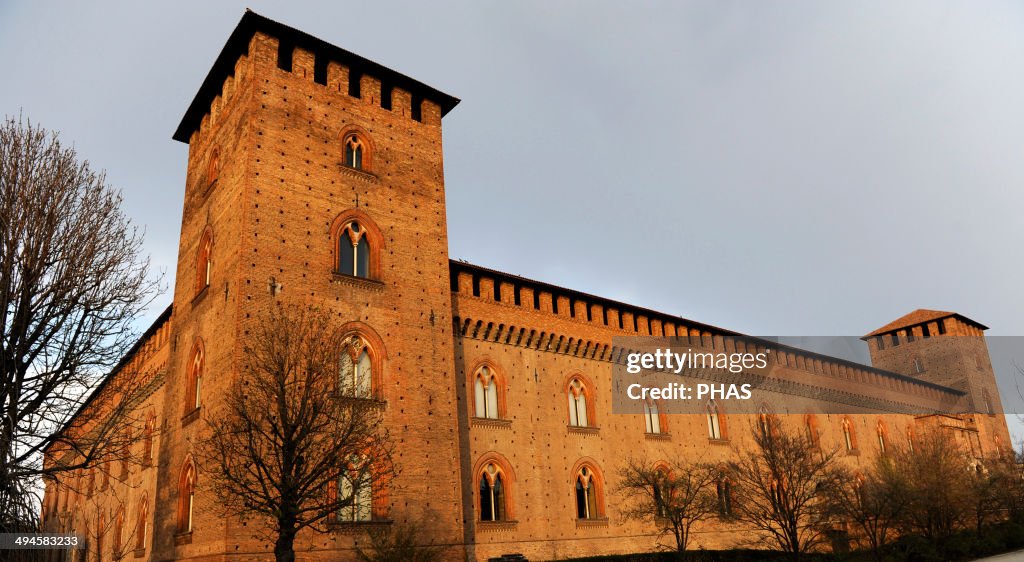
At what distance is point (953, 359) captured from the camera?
1869 inches

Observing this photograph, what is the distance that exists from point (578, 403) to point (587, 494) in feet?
9.60

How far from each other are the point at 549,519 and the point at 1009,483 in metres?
25.3

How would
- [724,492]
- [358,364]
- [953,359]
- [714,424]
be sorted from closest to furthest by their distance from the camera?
[358,364]
[724,492]
[714,424]
[953,359]

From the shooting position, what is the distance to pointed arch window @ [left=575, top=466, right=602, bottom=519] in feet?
76.2

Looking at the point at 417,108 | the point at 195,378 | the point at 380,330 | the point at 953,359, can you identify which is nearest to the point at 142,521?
the point at 195,378

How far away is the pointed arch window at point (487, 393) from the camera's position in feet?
71.5

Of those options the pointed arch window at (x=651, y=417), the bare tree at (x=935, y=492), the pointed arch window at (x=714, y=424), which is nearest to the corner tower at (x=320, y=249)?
the pointed arch window at (x=651, y=417)

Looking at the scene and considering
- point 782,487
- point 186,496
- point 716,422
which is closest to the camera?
point 186,496

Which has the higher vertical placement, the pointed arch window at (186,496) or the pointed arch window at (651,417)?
the pointed arch window at (651,417)

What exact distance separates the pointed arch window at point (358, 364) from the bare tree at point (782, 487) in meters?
12.1

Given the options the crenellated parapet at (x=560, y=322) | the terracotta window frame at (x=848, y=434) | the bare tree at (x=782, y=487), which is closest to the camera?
the bare tree at (x=782, y=487)

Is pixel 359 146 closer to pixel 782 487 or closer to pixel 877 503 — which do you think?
pixel 782 487

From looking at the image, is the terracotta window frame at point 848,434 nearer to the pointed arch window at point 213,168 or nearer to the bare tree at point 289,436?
the bare tree at point 289,436

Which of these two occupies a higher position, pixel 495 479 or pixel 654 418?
pixel 654 418
